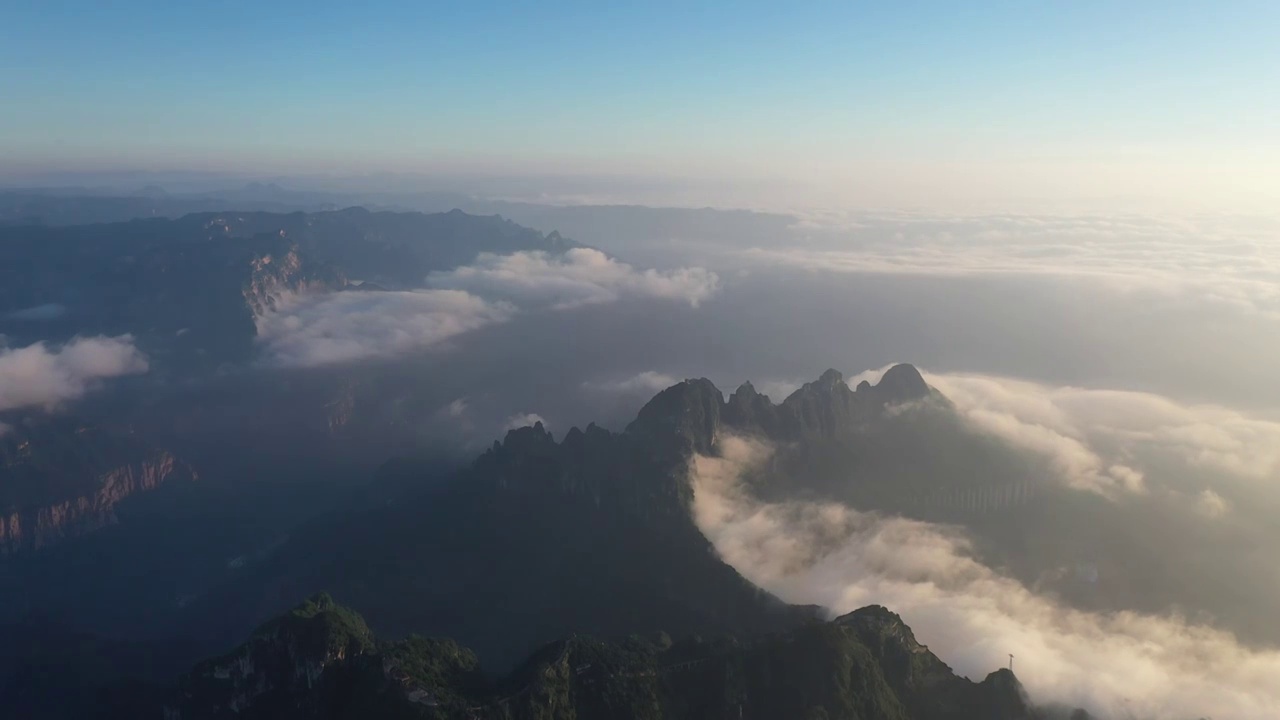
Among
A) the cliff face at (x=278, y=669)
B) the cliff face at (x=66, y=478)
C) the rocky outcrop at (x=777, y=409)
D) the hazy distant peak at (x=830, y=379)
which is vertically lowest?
the cliff face at (x=66, y=478)

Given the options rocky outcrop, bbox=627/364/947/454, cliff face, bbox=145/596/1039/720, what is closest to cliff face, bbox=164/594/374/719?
cliff face, bbox=145/596/1039/720

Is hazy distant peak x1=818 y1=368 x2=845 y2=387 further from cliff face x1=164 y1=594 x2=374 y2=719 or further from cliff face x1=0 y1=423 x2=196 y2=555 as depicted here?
cliff face x1=0 y1=423 x2=196 y2=555

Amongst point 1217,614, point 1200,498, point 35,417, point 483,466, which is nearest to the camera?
point 1217,614

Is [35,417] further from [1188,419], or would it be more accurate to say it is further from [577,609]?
[1188,419]

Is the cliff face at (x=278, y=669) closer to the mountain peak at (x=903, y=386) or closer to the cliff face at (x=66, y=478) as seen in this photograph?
the mountain peak at (x=903, y=386)

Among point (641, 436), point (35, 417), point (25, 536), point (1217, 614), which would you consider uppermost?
point (641, 436)

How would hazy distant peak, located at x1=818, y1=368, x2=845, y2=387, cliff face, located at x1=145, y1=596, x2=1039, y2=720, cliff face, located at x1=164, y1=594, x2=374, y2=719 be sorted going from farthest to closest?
hazy distant peak, located at x1=818, y1=368, x2=845, y2=387
cliff face, located at x1=164, y1=594, x2=374, y2=719
cliff face, located at x1=145, y1=596, x2=1039, y2=720

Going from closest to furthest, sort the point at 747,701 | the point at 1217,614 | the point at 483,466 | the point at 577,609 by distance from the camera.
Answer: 1. the point at 747,701
2. the point at 1217,614
3. the point at 577,609
4. the point at 483,466

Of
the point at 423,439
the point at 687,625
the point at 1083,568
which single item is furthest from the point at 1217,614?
the point at 423,439

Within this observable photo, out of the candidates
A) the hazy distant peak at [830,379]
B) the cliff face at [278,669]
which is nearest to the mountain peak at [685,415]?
the hazy distant peak at [830,379]
